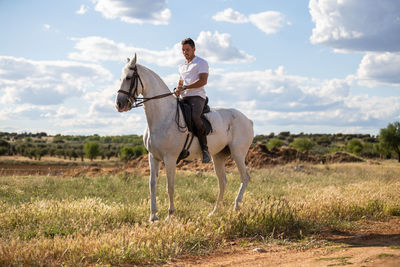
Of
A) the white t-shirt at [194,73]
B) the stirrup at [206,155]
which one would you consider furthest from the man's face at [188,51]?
the stirrup at [206,155]

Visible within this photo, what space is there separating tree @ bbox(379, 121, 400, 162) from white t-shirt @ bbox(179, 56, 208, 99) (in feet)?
158

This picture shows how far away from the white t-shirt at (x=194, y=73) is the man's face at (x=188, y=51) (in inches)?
4.4

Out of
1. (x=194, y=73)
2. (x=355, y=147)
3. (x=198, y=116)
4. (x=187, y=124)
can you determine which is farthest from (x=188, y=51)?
(x=355, y=147)

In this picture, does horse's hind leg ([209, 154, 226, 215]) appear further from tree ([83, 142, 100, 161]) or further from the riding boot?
tree ([83, 142, 100, 161])

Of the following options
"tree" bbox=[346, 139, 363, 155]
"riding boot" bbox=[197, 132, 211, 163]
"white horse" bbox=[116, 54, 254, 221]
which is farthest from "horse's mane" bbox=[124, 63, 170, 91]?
"tree" bbox=[346, 139, 363, 155]

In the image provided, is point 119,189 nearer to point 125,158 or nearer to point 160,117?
point 160,117

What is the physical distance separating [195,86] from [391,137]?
159 feet

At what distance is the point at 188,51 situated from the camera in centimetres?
834

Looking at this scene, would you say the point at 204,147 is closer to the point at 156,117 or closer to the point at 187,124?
the point at 187,124

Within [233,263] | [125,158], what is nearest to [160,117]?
[233,263]

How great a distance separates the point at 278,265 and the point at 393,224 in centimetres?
482

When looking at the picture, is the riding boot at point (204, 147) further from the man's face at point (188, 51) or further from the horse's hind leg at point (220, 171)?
the man's face at point (188, 51)

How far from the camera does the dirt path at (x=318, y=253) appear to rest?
17.1ft

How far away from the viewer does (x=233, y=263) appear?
5.53 metres
